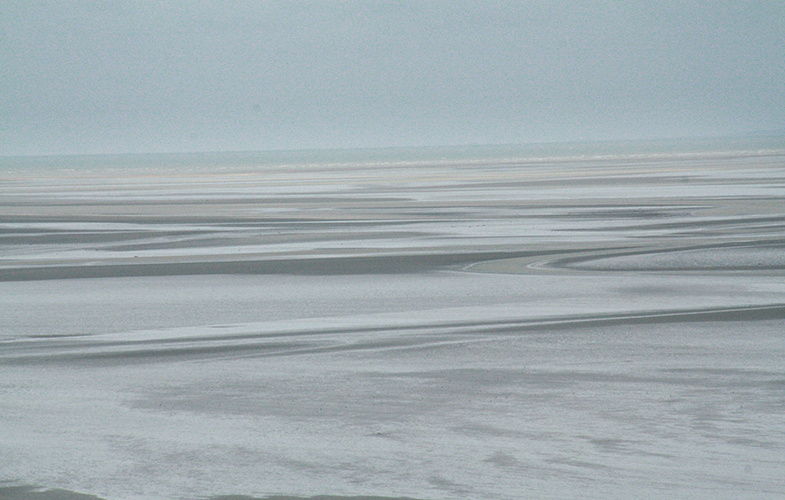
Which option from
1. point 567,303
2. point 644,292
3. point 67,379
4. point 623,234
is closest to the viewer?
point 67,379

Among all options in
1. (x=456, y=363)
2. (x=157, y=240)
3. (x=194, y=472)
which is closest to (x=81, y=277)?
(x=157, y=240)

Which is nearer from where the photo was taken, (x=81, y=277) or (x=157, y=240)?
(x=81, y=277)

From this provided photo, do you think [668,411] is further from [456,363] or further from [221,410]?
[221,410]

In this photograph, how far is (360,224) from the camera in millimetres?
25750

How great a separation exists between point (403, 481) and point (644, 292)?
8.21m

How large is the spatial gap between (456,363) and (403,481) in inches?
131

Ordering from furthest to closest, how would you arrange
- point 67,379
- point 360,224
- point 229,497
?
point 360,224 < point 67,379 < point 229,497

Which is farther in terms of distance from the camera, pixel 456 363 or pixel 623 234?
pixel 623 234

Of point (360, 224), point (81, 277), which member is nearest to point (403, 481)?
point (81, 277)

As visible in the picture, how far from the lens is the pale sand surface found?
20.6 feet

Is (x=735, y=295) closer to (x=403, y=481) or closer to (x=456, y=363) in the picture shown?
(x=456, y=363)

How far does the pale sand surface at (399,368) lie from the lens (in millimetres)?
6293

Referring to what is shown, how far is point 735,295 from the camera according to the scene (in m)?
13.1

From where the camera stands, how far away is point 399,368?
9.21 m
